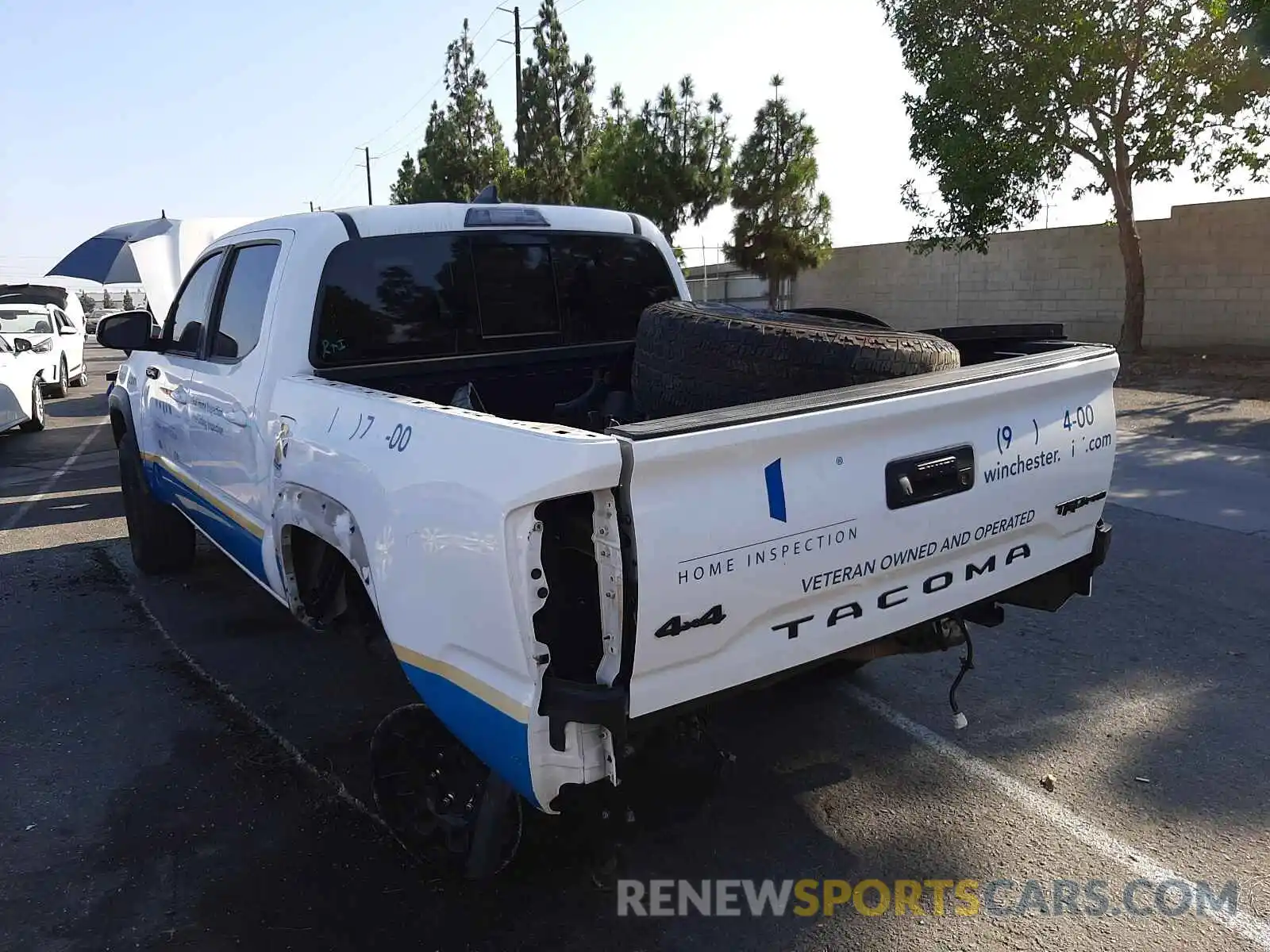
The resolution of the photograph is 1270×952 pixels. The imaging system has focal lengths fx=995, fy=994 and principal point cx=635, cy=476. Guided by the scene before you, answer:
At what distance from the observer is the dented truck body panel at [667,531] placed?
91.4 inches

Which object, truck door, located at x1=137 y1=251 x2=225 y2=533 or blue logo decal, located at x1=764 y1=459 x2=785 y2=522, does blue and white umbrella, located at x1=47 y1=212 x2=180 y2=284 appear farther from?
blue logo decal, located at x1=764 y1=459 x2=785 y2=522

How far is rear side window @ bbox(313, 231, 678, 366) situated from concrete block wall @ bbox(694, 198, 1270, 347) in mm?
15235

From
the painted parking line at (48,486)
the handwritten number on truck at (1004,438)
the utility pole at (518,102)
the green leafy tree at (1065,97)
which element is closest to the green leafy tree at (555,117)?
the utility pole at (518,102)

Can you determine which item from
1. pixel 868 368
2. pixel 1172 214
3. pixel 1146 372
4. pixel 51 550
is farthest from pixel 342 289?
pixel 1172 214

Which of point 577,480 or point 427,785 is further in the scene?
point 427,785

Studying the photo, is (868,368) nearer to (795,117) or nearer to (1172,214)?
(1172,214)

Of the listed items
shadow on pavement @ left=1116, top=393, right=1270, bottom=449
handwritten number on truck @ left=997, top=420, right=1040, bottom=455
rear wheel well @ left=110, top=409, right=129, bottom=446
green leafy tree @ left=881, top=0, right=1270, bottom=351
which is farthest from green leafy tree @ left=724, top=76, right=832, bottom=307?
handwritten number on truck @ left=997, top=420, right=1040, bottom=455

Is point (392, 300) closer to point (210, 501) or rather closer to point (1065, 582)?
point (210, 501)

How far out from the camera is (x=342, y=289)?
404 centimetres

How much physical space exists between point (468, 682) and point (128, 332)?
3.66 meters

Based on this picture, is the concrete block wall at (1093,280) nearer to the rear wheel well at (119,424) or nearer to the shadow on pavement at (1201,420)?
the shadow on pavement at (1201,420)

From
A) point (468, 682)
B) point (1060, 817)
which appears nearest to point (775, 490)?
point (468, 682)

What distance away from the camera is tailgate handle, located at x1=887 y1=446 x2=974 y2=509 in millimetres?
2740

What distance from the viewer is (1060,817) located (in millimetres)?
3318
